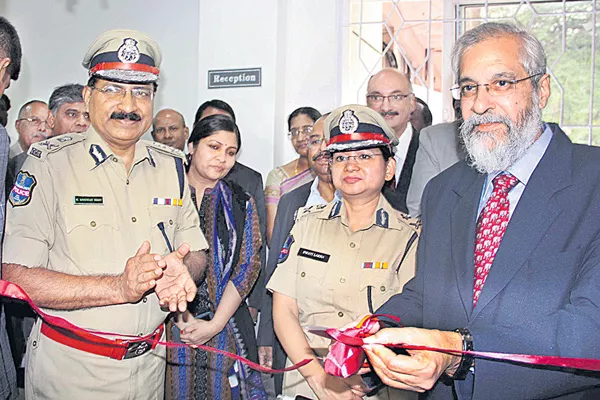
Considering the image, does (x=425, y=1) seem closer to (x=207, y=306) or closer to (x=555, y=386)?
(x=207, y=306)

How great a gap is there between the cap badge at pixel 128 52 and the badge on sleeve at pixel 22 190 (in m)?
→ 0.58

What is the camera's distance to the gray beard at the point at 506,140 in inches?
75.9

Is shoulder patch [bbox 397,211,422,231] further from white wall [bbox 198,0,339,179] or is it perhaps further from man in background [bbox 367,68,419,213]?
white wall [bbox 198,0,339,179]

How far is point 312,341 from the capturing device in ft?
8.66

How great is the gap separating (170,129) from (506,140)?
330 centimetres

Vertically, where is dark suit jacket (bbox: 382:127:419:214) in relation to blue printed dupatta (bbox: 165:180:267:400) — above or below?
above

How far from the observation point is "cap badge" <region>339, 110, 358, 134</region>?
2.72 m

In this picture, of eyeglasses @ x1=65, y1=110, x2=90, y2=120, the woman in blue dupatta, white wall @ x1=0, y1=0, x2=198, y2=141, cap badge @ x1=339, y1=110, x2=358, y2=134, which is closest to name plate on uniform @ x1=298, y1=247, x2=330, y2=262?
cap badge @ x1=339, y1=110, x2=358, y2=134

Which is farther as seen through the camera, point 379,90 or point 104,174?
point 379,90

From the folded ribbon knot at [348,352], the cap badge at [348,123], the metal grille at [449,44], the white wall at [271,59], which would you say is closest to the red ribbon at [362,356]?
the folded ribbon knot at [348,352]

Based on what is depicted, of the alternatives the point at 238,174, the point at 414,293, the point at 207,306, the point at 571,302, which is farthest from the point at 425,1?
the point at 571,302

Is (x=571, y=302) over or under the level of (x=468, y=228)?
under

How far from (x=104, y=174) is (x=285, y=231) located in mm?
1124

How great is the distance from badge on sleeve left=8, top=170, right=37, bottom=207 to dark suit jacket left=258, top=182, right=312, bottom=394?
1.35 metres
